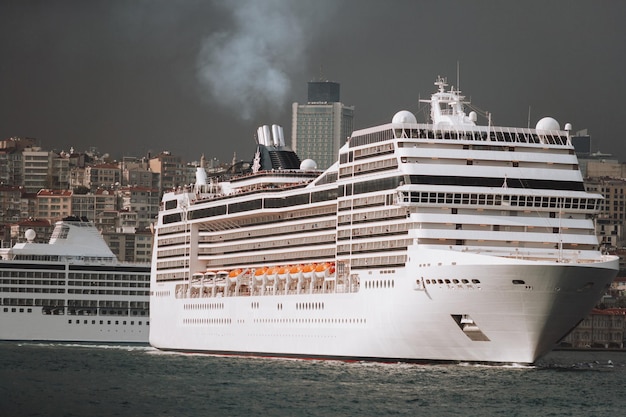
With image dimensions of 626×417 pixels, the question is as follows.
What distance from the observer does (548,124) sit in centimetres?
6172

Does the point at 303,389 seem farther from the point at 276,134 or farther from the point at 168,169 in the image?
the point at 168,169

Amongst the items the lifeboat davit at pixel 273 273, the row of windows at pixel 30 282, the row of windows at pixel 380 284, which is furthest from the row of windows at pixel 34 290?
the row of windows at pixel 380 284

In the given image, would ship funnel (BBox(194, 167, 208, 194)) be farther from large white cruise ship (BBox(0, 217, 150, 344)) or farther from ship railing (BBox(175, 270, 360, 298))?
large white cruise ship (BBox(0, 217, 150, 344))

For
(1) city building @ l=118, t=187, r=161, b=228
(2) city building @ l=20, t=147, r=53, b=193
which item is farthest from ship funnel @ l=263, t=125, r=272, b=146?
(2) city building @ l=20, t=147, r=53, b=193

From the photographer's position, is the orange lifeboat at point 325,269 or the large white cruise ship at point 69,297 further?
the large white cruise ship at point 69,297

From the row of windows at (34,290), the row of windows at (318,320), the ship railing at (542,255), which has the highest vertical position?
the ship railing at (542,255)

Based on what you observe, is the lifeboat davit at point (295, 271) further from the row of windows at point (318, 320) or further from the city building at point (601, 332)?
the city building at point (601, 332)

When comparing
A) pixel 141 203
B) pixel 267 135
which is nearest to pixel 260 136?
pixel 267 135

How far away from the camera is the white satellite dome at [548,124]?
61.7m

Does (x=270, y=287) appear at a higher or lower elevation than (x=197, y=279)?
lower

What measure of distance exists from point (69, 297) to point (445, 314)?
166ft

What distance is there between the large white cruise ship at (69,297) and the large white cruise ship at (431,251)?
1268 inches

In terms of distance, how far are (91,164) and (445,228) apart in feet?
417

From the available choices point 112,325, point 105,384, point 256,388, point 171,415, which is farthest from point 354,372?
point 112,325
